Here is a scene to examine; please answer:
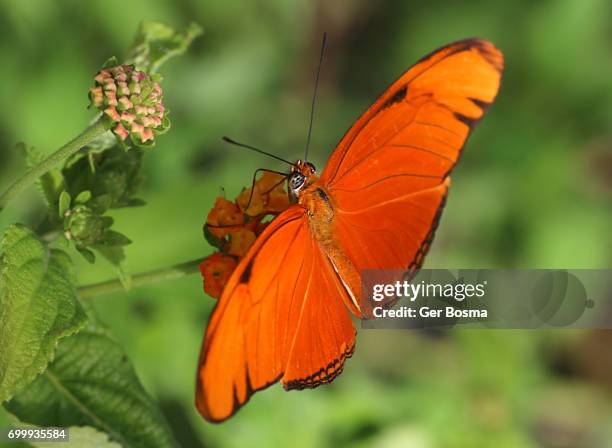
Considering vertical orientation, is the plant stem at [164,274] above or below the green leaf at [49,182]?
below

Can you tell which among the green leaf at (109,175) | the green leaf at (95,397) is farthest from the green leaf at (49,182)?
the green leaf at (95,397)

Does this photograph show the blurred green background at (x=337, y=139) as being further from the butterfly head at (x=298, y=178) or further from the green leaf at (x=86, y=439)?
the green leaf at (x=86, y=439)

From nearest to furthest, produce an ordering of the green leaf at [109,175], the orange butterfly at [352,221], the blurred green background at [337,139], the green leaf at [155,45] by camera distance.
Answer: the orange butterfly at [352,221], the green leaf at [109,175], the green leaf at [155,45], the blurred green background at [337,139]

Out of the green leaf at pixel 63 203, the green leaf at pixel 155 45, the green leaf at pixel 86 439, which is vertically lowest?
the green leaf at pixel 86 439

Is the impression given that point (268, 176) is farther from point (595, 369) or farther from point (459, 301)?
point (595, 369)

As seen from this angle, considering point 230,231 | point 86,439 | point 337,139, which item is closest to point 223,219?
point 230,231

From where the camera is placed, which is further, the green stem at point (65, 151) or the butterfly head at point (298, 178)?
the butterfly head at point (298, 178)

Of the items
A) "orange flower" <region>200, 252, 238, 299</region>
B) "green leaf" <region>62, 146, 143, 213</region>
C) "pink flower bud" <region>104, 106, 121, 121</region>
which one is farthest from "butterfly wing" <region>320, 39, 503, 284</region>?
"pink flower bud" <region>104, 106, 121, 121</region>

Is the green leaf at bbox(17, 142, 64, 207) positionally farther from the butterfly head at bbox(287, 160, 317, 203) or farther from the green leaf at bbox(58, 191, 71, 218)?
the butterfly head at bbox(287, 160, 317, 203)
